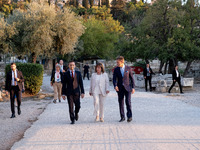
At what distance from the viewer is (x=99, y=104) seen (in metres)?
7.81

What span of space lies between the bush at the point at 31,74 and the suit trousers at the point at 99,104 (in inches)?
367

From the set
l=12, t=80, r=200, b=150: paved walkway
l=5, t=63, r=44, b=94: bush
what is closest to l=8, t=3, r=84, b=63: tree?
l=5, t=63, r=44, b=94: bush

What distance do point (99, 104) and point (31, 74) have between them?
934cm

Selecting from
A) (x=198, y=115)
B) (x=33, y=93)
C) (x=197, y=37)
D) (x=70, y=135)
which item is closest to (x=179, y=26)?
(x=197, y=37)

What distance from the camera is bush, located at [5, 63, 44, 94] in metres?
16.2

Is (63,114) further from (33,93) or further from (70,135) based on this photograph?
(33,93)

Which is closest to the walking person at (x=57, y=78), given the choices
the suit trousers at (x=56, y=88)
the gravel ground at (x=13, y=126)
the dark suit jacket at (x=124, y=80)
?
the suit trousers at (x=56, y=88)

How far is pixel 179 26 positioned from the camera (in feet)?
81.9

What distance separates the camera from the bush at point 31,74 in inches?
637

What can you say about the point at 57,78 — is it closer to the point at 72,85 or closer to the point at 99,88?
the point at 72,85

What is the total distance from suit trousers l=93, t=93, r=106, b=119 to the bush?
9.32 metres

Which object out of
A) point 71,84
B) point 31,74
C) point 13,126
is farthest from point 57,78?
A: point 71,84

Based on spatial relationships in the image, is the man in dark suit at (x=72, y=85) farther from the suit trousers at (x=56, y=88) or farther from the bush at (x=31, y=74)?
the bush at (x=31, y=74)

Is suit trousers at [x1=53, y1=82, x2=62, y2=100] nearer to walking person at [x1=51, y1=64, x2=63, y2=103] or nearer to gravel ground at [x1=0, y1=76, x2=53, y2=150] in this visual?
walking person at [x1=51, y1=64, x2=63, y2=103]
